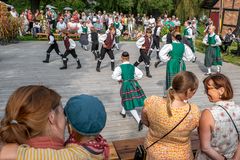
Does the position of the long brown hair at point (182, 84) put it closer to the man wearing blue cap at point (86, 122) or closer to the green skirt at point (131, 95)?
the man wearing blue cap at point (86, 122)

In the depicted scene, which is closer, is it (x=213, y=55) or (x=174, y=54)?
(x=174, y=54)

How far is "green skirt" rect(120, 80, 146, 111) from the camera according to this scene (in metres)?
5.18

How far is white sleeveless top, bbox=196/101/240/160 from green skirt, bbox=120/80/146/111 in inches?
115

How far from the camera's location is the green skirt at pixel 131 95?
5.18 meters

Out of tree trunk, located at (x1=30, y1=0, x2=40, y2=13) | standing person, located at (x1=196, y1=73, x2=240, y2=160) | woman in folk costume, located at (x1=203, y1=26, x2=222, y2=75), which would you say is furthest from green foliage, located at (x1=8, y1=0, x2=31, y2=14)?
standing person, located at (x1=196, y1=73, x2=240, y2=160)

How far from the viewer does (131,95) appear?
17.1ft

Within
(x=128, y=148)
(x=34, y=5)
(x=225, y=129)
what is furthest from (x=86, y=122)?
(x=34, y=5)

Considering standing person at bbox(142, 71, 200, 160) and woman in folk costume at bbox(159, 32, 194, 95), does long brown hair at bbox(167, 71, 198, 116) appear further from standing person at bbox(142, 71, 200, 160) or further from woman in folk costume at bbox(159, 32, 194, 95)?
woman in folk costume at bbox(159, 32, 194, 95)

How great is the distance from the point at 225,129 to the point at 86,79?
6644 millimetres

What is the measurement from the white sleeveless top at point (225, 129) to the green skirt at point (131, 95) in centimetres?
291

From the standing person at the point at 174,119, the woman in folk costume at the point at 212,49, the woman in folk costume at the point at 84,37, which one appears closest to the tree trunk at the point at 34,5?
the woman in folk costume at the point at 84,37

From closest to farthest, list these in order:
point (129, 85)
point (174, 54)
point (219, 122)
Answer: point (219, 122) → point (129, 85) → point (174, 54)

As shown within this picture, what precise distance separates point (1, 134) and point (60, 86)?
6529 mm

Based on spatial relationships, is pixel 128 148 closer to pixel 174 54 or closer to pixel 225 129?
pixel 225 129
